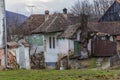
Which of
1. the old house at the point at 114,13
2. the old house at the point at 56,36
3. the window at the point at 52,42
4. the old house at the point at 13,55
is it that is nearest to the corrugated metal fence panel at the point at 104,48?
the old house at the point at 56,36

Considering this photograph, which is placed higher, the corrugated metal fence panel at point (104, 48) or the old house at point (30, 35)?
the old house at point (30, 35)

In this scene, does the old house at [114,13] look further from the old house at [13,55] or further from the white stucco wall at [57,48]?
the old house at [13,55]

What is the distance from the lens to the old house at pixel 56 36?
44.2 m

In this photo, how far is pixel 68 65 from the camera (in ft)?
139

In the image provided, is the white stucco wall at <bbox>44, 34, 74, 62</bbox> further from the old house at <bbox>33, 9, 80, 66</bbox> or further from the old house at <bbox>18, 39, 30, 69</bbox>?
the old house at <bbox>18, 39, 30, 69</bbox>

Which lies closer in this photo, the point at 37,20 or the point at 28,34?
the point at 28,34

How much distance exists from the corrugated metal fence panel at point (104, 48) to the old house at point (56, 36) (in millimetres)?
2746

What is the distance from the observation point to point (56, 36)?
154 feet

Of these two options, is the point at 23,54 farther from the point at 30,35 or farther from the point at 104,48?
the point at 30,35

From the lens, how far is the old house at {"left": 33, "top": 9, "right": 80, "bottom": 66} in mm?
44156

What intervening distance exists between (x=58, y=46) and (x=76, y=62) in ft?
17.2

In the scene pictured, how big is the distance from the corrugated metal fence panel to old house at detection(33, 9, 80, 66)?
9.01 feet

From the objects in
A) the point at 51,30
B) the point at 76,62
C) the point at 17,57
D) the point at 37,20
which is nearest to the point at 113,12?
the point at 37,20

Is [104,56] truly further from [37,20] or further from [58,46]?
[37,20]
